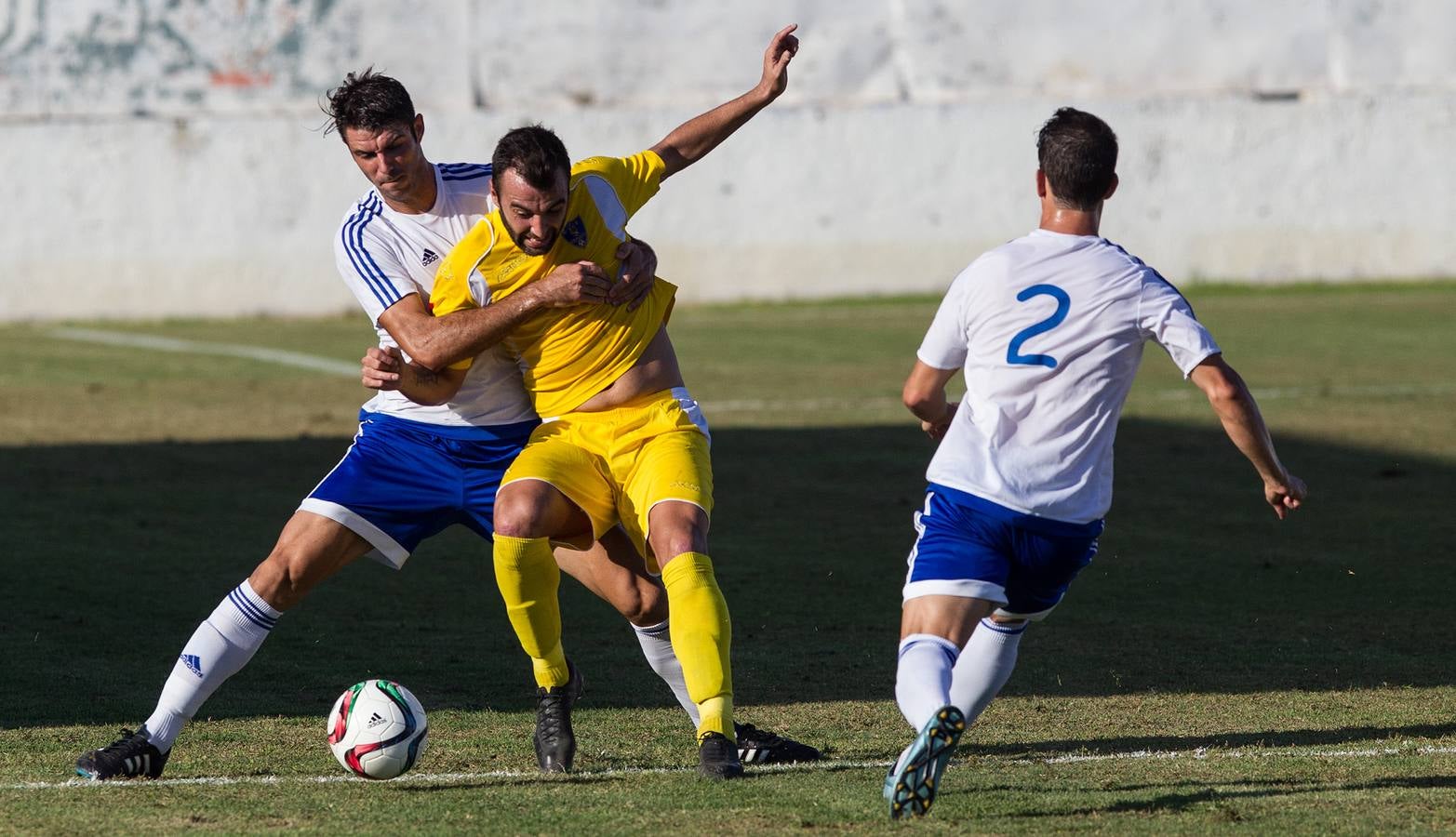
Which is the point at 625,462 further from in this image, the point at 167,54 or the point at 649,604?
the point at 167,54

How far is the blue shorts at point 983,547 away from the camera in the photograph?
470cm

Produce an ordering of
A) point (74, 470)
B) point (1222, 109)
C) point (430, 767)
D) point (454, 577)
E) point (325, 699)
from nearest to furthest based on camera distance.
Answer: point (430, 767), point (325, 699), point (454, 577), point (74, 470), point (1222, 109)

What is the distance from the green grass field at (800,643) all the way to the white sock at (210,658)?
142 mm

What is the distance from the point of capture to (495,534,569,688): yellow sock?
524cm

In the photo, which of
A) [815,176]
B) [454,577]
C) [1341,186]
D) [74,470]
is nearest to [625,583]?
[454,577]

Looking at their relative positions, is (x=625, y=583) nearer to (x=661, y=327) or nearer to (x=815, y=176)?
(x=661, y=327)

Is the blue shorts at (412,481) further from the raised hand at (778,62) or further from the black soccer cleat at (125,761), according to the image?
the raised hand at (778,62)

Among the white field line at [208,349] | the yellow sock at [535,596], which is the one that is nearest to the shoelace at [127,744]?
the yellow sock at [535,596]

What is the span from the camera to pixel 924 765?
433 cm

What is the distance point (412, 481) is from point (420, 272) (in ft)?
2.00

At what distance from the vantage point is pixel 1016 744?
5531 millimetres

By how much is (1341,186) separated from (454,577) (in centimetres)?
1565

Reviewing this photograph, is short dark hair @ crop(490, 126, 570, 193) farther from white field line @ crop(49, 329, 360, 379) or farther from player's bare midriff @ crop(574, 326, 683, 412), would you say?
white field line @ crop(49, 329, 360, 379)

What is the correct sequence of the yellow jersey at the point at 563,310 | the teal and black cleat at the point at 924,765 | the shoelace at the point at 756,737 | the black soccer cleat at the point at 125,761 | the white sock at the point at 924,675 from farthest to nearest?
the yellow jersey at the point at 563,310, the shoelace at the point at 756,737, the black soccer cleat at the point at 125,761, the white sock at the point at 924,675, the teal and black cleat at the point at 924,765
